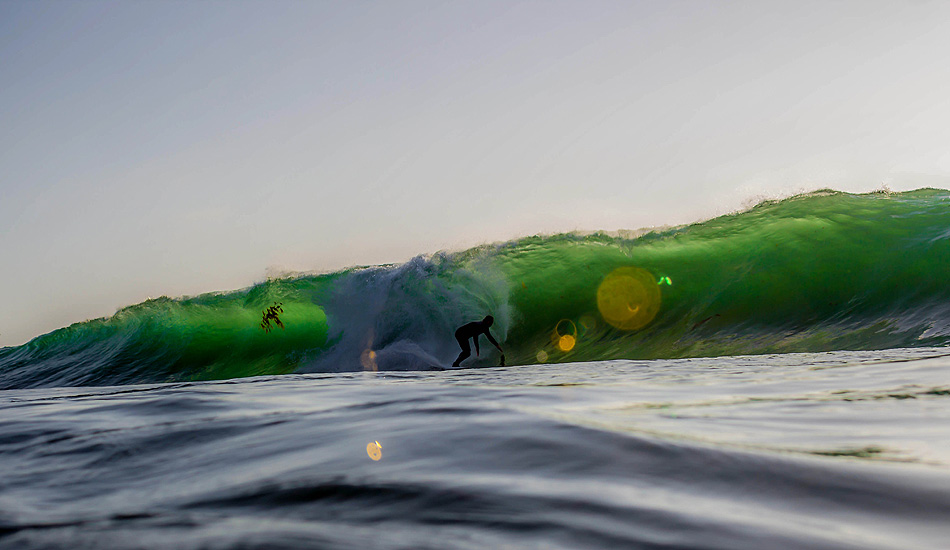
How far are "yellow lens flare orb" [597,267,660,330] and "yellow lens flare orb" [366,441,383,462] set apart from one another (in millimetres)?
9542

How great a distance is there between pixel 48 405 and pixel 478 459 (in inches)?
144

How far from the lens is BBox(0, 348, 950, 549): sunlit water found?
103cm

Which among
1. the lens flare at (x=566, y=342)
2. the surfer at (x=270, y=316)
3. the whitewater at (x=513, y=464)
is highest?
the surfer at (x=270, y=316)

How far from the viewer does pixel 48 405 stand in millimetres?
4102

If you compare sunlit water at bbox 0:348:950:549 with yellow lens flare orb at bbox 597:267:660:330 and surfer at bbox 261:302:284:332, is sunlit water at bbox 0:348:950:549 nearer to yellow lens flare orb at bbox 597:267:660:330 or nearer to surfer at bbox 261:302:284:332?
yellow lens flare orb at bbox 597:267:660:330

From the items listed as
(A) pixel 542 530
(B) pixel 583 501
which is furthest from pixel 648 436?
(A) pixel 542 530

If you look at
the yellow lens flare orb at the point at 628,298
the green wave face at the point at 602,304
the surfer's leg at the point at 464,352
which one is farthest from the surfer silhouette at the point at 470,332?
the yellow lens flare orb at the point at 628,298

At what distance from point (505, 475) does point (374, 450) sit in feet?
1.77

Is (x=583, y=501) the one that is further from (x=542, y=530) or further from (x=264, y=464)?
(x=264, y=464)

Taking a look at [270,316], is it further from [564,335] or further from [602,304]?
[602,304]

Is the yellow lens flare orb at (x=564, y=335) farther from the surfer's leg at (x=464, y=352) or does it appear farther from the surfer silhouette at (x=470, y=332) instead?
the surfer's leg at (x=464, y=352)

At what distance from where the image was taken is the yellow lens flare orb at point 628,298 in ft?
37.5

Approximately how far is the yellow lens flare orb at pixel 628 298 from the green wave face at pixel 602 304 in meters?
0.04

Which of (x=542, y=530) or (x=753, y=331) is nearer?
(x=542, y=530)
